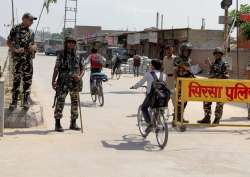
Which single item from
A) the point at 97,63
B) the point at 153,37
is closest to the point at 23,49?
the point at 97,63

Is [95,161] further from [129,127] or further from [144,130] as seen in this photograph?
[129,127]

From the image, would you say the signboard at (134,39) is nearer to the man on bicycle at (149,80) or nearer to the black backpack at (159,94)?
the man on bicycle at (149,80)

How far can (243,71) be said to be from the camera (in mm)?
35688

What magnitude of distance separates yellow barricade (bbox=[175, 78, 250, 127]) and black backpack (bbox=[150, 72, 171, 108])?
1.72m

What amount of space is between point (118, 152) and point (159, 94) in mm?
1261

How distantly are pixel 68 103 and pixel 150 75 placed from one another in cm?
690

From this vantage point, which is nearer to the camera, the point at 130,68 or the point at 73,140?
the point at 73,140

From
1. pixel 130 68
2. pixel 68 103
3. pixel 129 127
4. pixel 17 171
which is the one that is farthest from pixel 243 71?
pixel 17 171

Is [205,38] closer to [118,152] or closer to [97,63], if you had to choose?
[97,63]

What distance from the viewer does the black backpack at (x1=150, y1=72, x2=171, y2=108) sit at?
31.6ft

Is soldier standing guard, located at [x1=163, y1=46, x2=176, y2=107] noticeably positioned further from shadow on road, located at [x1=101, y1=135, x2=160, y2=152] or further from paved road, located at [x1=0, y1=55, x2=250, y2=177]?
shadow on road, located at [x1=101, y1=135, x2=160, y2=152]

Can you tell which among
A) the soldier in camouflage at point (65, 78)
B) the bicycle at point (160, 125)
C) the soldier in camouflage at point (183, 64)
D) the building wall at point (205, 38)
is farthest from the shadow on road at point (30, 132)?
the building wall at point (205, 38)

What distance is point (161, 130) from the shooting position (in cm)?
945

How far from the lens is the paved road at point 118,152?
7660 mm
